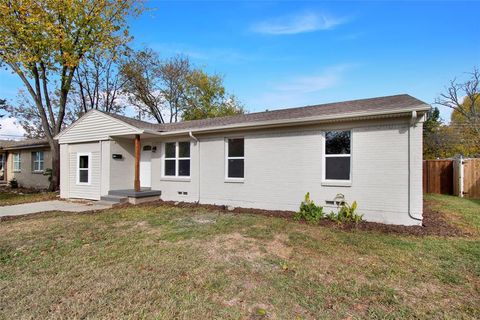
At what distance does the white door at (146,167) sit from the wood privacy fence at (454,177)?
14.2 metres

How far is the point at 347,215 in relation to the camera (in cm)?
680

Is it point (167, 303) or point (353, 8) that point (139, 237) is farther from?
point (353, 8)

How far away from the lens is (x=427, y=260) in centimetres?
411

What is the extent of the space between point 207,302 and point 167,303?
1.49ft

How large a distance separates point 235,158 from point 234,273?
19.1 ft

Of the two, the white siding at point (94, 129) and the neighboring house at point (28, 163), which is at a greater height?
the white siding at point (94, 129)

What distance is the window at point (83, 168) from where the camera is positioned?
11734mm

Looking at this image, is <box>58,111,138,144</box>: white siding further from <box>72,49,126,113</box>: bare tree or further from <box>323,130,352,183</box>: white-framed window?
<box>72,49,126,113</box>: bare tree

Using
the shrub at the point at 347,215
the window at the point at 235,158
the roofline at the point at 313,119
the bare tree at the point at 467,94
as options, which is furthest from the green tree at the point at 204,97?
the shrub at the point at 347,215

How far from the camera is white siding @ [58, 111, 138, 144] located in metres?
10.7

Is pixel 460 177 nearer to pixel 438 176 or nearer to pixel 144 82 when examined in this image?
pixel 438 176

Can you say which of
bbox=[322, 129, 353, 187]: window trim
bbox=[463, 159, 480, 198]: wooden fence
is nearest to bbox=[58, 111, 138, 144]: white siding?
bbox=[322, 129, 353, 187]: window trim

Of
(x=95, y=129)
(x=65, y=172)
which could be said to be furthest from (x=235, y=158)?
(x=65, y=172)

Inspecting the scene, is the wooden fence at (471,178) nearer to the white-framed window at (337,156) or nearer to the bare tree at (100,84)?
the white-framed window at (337,156)
